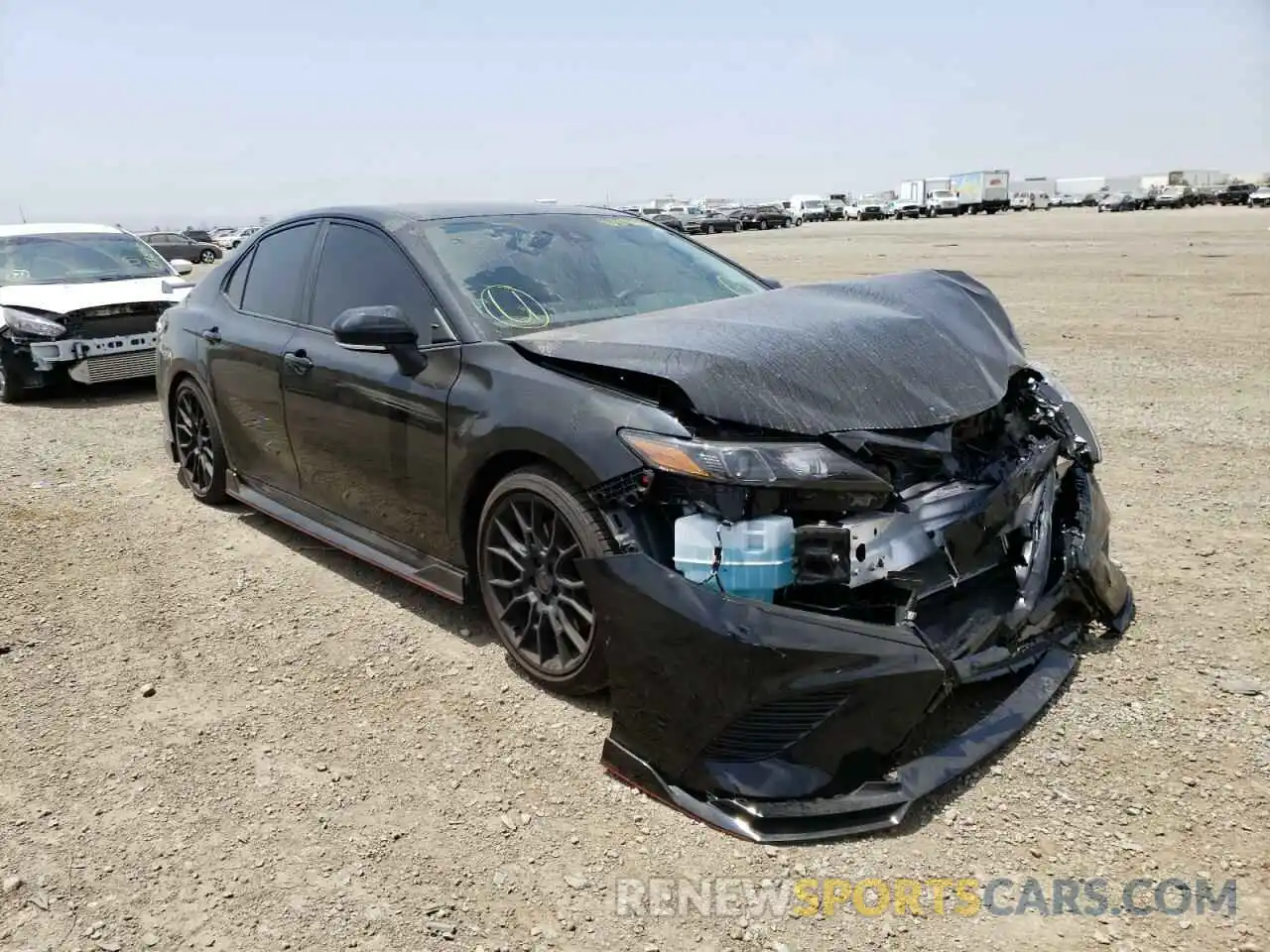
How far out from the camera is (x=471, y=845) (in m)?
2.65

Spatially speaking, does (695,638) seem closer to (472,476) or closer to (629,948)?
(629,948)

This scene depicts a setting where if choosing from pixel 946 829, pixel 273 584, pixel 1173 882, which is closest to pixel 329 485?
pixel 273 584

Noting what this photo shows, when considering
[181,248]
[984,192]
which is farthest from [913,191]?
[181,248]

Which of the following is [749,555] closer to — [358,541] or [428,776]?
[428,776]

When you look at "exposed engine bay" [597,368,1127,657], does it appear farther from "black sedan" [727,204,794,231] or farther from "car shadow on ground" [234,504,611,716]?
"black sedan" [727,204,794,231]

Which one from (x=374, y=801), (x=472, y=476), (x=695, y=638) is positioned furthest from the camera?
(x=472, y=476)

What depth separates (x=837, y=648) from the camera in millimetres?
2543

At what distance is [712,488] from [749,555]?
0.75 ft

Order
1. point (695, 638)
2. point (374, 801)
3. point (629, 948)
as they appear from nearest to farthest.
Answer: point (629, 948) < point (695, 638) < point (374, 801)

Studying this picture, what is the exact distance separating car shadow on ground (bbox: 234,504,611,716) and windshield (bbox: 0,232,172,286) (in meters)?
5.86

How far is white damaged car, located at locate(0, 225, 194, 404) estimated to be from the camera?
8.77 meters

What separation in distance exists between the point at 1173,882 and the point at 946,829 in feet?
1.79

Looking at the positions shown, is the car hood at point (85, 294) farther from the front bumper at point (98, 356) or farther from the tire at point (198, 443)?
the tire at point (198, 443)

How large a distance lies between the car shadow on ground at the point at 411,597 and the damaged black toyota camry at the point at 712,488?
13 centimetres
